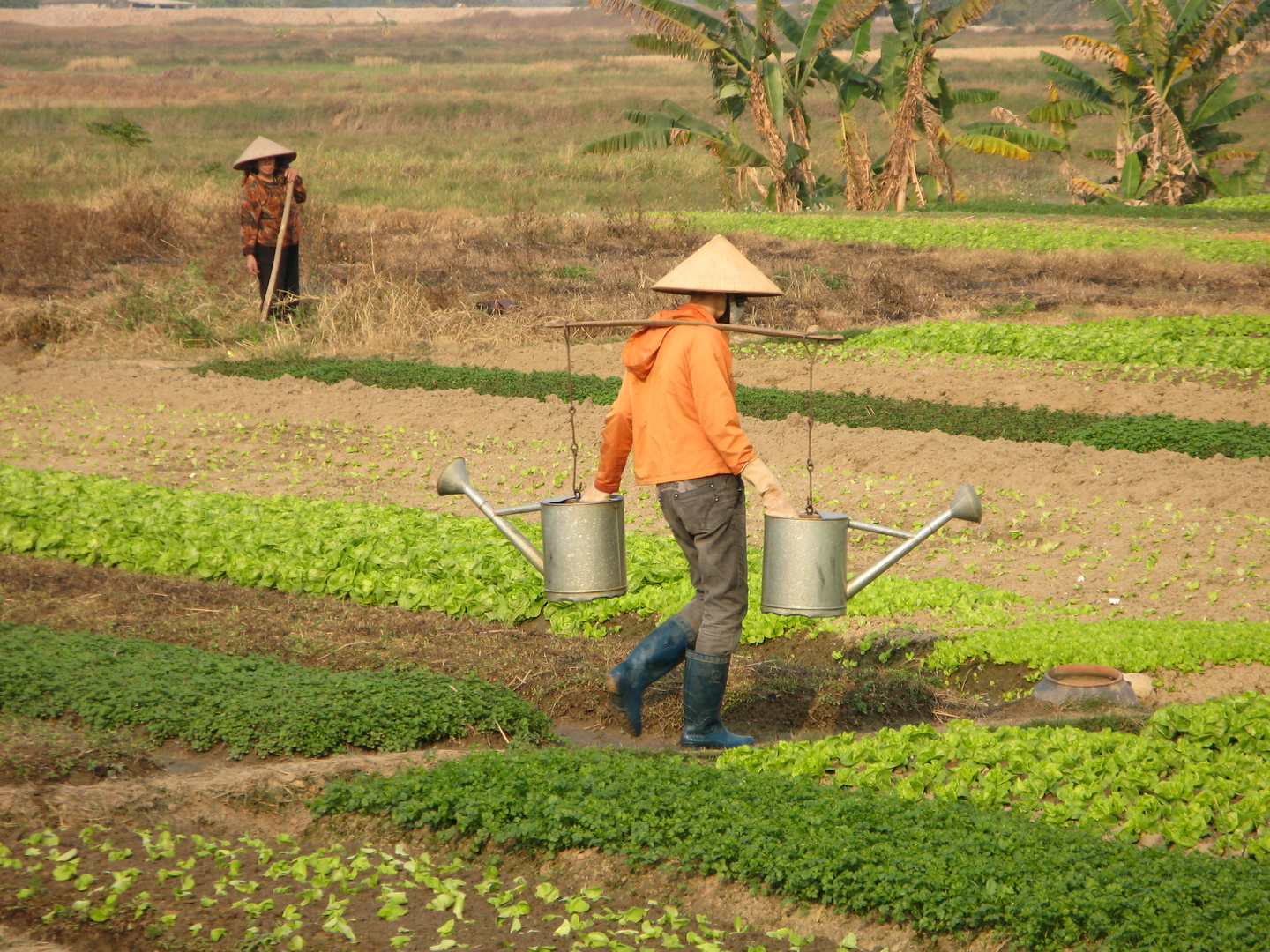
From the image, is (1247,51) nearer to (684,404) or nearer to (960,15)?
(960,15)

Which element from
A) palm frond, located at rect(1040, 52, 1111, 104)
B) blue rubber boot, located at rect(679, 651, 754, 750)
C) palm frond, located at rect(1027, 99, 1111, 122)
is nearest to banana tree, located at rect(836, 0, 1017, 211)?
palm frond, located at rect(1027, 99, 1111, 122)

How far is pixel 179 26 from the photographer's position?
276ft

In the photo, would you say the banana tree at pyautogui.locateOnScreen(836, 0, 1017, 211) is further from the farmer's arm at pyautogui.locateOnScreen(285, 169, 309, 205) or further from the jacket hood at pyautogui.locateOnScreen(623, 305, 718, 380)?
the jacket hood at pyautogui.locateOnScreen(623, 305, 718, 380)

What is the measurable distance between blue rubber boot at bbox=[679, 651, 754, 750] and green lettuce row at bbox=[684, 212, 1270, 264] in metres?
16.1

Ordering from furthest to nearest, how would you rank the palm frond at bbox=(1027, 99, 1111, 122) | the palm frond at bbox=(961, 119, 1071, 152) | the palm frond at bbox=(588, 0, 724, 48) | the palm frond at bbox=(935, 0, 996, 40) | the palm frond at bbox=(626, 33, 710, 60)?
the palm frond at bbox=(1027, 99, 1111, 122) → the palm frond at bbox=(961, 119, 1071, 152) → the palm frond at bbox=(626, 33, 710, 60) → the palm frond at bbox=(935, 0, 996, 40) → the palm frond at bbox=(588, 0, 724, 48)

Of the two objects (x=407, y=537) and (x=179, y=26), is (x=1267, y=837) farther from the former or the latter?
(x=179, y=26)

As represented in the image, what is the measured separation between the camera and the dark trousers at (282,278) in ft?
45.3

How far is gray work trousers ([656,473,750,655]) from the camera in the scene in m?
4.72

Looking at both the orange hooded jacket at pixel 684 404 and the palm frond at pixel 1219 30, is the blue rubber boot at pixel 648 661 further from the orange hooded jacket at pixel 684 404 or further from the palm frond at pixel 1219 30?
the palm frond at pixel 1219 30

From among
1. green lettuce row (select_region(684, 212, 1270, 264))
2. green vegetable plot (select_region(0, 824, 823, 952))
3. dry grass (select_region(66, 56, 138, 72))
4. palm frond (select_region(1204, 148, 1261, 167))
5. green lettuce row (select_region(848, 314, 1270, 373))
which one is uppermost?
dry grass (select_region(66, 56, 138, 72))

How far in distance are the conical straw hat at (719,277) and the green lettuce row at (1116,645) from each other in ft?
7.67

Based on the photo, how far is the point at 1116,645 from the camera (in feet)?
19.4

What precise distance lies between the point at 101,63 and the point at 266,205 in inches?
2134

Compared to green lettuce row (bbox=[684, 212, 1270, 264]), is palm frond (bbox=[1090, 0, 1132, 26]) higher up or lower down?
higher up
